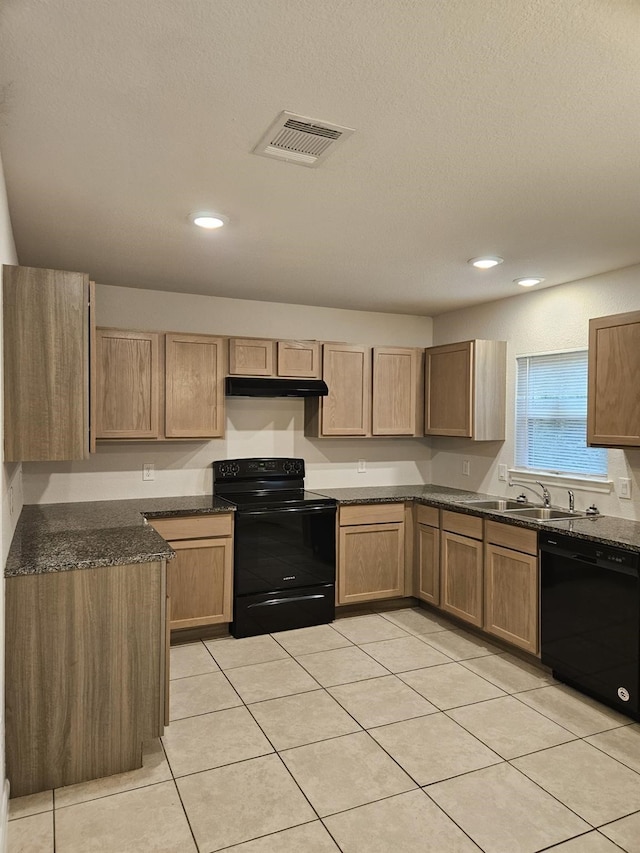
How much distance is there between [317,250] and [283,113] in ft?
4.99

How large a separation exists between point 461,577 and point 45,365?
2993mm

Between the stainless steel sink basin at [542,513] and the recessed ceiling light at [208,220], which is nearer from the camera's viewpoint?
the recessed ceiling light at [208,220]

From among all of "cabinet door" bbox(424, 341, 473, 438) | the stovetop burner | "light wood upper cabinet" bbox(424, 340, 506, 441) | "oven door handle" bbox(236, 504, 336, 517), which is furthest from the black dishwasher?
the stovetop burner

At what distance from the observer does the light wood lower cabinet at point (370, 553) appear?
14.6ft

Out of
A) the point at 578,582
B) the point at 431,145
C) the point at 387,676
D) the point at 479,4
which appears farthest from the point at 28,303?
the point at 578,582

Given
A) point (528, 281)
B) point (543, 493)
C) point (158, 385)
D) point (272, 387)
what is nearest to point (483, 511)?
point (543, 493)

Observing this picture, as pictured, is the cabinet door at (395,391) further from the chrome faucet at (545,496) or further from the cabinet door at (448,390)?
the chrome faucet at (545,496)

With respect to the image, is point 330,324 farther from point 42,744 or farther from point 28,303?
point 42,744

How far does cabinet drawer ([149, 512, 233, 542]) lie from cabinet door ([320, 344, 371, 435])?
1135 mm

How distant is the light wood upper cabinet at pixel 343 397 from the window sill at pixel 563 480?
3.97 ft

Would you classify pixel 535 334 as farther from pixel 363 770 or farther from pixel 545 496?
pixel 363 770

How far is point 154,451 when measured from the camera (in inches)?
173

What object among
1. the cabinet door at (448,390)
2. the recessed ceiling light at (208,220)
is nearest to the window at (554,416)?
the cabinet door at (448,390)

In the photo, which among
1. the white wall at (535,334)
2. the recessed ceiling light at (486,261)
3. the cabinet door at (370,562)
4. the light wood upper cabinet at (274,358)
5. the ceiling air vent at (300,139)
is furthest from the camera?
the cabinet door at (370,562)
